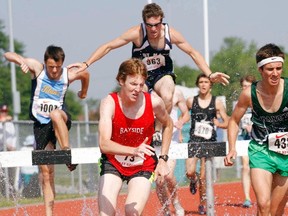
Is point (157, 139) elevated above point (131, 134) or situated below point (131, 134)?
below

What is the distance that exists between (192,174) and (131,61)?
6.44 m

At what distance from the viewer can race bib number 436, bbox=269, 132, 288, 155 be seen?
8.47 m

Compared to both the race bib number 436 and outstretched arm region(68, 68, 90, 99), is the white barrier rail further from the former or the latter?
the race bib number 436

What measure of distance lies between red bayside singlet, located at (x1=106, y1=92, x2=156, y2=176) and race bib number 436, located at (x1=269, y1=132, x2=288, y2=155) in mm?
1285

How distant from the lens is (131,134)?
7980 mm

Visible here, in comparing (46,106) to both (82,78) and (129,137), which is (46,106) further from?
(129,137)

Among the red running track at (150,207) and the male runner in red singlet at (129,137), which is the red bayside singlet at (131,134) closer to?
the male runner in red singlet at (129,137)

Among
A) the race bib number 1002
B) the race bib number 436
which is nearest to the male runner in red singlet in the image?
the race bib number 436

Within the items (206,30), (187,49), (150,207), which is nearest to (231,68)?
(206,30)

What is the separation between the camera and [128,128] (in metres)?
7.94

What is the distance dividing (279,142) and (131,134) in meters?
1.60

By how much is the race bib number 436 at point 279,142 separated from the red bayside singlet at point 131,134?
4.21ft

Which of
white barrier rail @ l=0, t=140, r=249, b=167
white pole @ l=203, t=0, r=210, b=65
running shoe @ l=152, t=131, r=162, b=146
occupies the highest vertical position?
white pole @ l=203, t=0, r=210, b=65

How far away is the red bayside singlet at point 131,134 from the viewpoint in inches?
312
